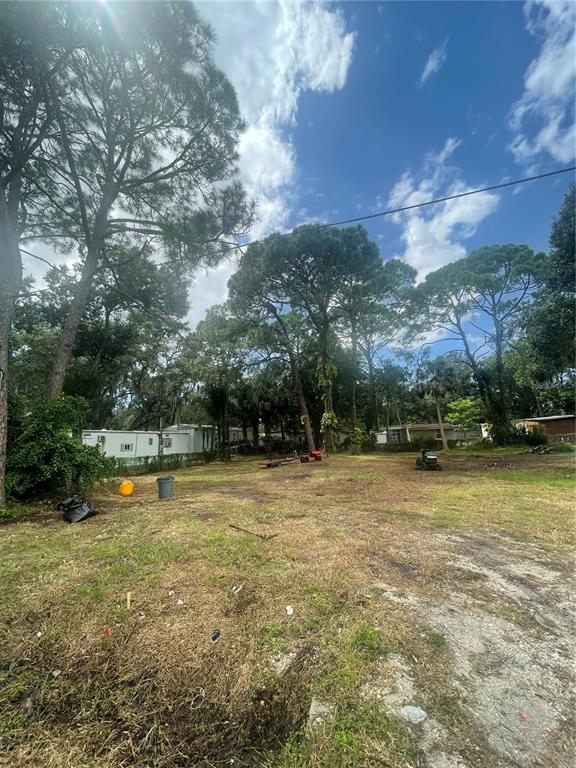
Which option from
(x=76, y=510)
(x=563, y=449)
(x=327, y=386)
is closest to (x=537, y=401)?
(x=563, y=449)

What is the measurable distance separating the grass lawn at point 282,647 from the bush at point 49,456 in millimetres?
2321

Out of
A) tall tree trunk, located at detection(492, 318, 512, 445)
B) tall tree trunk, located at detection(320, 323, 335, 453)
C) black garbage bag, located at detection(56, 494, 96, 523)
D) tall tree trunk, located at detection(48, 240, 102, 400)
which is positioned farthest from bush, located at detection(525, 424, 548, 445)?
tall tree trunk, located at detection(48, 240, 102, 400)

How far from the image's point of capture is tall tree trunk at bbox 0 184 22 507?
576 cm

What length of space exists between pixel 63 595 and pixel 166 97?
9959mm

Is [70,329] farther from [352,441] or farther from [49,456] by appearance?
[352,441]

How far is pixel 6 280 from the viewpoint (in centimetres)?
629

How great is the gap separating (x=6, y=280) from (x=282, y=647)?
Answer: 8.16 meters

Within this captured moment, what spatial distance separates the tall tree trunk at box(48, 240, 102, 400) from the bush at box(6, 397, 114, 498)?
842 millimetres

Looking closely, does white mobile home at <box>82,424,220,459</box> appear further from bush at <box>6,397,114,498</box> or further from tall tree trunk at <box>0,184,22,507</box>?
tall tree trunk at <box>0,184,22,507</box>

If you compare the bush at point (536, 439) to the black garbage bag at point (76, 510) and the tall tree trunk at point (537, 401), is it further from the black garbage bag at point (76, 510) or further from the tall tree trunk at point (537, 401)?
the black garbage bag at point (76, 510)

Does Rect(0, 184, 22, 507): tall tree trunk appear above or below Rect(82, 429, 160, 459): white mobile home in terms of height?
above

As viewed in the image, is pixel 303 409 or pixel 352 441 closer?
pixel 303 409

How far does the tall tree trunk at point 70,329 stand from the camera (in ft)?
24.6

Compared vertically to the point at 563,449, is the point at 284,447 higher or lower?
higher
